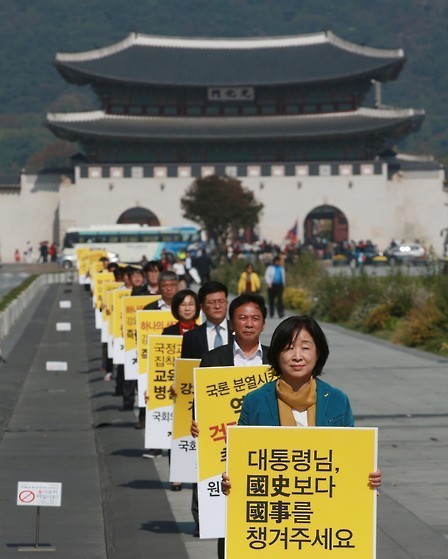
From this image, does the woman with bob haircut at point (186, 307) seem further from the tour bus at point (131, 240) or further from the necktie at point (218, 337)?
the tour bus at point (131, 240)

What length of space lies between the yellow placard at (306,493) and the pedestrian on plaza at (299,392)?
0.17 metres

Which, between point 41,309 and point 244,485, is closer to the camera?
point 244,485

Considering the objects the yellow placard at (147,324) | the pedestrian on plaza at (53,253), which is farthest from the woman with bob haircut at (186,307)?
the pedestrian on plaza at (53,253)

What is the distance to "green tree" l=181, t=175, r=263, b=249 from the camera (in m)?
86.5

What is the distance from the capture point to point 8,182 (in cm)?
9594

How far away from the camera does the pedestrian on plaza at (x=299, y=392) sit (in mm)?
6859

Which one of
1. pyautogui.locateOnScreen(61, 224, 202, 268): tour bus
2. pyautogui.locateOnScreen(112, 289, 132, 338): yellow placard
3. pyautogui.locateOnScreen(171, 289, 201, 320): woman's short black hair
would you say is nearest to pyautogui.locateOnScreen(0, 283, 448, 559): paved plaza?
pyautogui.locateOnScreen(112, 289, 132, 338): yellow placard

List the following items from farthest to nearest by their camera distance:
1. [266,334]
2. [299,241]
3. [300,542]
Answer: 1. [299,241]
2. [266,334]
3. [300,542]

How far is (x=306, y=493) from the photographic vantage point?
6734 millimetres

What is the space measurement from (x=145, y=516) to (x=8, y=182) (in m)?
86.4

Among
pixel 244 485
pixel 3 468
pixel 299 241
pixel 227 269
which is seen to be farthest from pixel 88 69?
pixel 244 485

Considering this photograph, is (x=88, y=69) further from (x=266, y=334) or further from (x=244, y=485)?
(x=244, y=485)

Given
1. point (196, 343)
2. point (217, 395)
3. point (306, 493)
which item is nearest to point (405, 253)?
point (196, 343)

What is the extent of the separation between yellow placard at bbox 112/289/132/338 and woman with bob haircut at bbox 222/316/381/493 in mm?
10264
